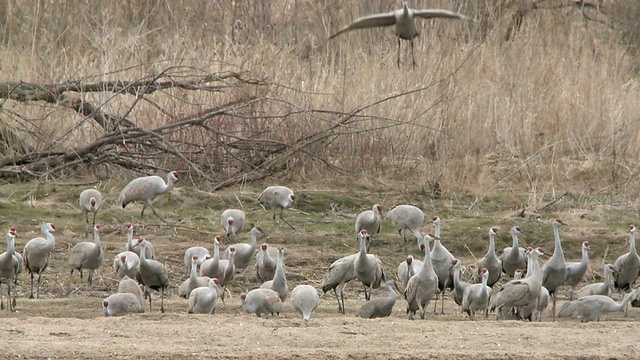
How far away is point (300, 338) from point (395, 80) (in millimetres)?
8262

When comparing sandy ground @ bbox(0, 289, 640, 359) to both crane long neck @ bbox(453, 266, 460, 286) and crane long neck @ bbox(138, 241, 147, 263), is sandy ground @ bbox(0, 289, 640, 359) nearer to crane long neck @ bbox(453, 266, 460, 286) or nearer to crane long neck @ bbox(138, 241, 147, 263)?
crane long neck @ bbox(138, 241, 147, 263)

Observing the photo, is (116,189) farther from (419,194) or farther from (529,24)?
(529,24)

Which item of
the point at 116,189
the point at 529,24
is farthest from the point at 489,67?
the point at 116,189

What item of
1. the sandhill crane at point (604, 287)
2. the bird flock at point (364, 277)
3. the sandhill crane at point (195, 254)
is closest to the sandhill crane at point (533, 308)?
the bird flock at point (364, 277)

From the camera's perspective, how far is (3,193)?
492 inches

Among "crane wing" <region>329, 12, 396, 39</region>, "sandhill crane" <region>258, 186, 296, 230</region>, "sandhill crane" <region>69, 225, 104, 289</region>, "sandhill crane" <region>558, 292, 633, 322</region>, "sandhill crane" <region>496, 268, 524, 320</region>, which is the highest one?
"crane wing" <region>329, 12, 396, 39</region>

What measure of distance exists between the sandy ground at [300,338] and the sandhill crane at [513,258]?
7.07 ft

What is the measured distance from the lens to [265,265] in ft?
33.7

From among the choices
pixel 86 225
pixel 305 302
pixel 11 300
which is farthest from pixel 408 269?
pixel 86 225

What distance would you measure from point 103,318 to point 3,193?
475 centimetres

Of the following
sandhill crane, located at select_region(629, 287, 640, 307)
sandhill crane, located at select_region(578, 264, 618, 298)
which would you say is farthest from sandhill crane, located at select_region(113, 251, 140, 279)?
sandhill crane, located at select_region(629, 287, 640, 307)

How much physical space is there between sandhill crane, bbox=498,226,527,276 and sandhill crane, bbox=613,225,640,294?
2.83 ft

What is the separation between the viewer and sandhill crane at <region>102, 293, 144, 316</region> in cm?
862

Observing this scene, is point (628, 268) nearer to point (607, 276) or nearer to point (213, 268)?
point (607, 276)
